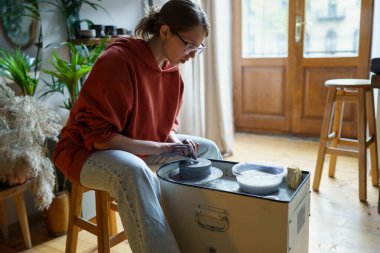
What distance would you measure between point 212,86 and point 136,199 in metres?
1.97

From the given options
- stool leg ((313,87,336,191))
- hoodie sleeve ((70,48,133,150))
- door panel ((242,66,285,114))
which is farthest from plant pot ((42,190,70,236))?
door panel ((242,66,285,114))

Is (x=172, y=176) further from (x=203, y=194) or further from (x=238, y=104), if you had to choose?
(x=238, y=104)

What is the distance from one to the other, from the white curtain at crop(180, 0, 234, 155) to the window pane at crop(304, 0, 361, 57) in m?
0.76

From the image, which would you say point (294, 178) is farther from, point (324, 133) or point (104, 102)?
A: point (324, 133)

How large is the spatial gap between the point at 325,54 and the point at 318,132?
0.68 m

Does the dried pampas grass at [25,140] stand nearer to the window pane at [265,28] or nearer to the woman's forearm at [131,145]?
the woman's forearm at [131,145]

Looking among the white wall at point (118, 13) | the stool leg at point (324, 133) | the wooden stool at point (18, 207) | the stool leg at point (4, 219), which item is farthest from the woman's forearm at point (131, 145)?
the stool leg at point (324, 133)

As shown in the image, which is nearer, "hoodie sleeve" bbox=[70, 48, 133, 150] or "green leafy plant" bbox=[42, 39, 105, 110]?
"hoodie sleeve" bbox=[70, 48, 133, 150]

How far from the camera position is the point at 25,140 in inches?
62.1

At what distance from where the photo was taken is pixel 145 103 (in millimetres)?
1284

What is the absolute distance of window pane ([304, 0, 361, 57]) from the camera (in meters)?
3.05

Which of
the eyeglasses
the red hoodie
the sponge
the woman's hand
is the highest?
the eyeglasses

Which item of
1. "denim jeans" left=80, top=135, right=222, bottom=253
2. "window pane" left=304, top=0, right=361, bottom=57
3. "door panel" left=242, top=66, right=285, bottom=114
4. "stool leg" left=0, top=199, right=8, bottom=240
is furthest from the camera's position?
"door panel" left=242, top=66, right=285, bottom=114

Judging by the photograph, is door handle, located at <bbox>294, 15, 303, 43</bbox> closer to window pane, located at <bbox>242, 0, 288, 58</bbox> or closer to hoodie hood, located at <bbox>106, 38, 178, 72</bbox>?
window pane, located at <bbox>242, 0, 288, 58</bbox>
